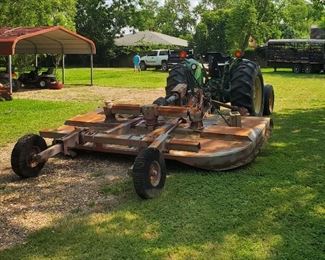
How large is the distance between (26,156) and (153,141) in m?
1.54

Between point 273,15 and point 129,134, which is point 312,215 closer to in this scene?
point 129,134

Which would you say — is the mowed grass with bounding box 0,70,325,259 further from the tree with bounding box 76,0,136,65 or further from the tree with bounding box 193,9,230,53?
the tree with bounding box 193,9,230,53

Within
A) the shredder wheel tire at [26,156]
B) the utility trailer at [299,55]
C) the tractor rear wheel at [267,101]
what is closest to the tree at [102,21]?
the utility trailer at [299,55]

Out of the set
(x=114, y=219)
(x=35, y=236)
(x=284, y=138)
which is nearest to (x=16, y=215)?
(x=35, y=236)

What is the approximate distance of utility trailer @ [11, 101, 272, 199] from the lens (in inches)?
213

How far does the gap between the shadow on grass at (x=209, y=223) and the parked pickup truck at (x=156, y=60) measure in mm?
32728

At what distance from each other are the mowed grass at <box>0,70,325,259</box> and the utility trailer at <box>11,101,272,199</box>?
0.22m

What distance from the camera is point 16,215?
4812 mm

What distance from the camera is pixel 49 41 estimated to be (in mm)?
23422

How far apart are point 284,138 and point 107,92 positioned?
10.8m

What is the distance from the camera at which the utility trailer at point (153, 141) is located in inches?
213

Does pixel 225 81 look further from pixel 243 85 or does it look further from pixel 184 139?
pixel 184 139

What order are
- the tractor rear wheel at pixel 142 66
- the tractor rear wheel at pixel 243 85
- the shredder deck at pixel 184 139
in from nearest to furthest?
1. the shredder deck at pixel 184 139
2. the tractor rear wheel at pixel 243 85
3. the tractor rear wheel at pixel 142 66

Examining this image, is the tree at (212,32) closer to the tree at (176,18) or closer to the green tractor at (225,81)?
the tree at (176,18)
